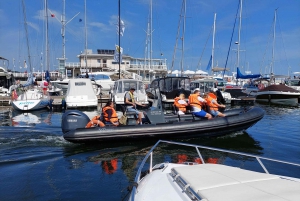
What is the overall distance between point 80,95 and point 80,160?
1079 cm

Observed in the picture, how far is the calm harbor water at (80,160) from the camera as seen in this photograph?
451 cm

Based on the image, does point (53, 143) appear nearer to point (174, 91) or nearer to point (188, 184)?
point (188, 184)

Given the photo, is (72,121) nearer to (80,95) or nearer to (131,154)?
(131,154)

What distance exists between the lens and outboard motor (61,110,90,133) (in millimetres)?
7098

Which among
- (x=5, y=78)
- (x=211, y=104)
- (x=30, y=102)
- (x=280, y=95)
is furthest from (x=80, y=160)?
(x=5, y=78)

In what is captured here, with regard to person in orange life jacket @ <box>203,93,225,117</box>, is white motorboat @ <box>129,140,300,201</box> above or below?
below

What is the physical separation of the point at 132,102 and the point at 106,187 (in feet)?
13.5

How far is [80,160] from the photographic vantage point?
6.19 meters

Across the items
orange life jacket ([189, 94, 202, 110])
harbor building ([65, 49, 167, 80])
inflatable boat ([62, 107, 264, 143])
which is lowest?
inflatable boat ([62, 107, 264, 143])

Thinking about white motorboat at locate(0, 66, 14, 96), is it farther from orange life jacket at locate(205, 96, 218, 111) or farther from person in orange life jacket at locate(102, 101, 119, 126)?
orange life jacket at locate(205, 96, 218, 111)

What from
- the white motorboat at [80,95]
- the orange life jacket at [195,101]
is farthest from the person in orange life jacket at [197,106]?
the white motorboat at [80,95]

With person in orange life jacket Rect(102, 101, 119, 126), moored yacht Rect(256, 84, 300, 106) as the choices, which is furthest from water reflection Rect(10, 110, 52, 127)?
moored yacht Rect(256, 84, 300, 106)

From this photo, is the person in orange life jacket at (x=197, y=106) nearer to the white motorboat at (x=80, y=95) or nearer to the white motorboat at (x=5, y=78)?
the white motorboat at (x=80, y=95)

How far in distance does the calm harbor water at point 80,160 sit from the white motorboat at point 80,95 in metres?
6.83
